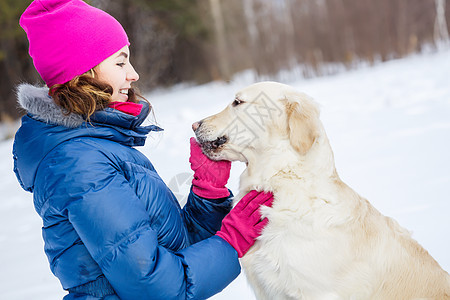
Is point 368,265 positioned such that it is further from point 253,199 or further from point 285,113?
point 285,113

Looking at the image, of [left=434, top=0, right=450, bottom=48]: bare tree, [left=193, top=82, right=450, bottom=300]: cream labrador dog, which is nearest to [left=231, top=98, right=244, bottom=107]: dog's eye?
[left=193, top=82, right=450, bottom=300]: cream labrador dog

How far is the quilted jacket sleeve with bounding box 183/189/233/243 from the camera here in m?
1.80

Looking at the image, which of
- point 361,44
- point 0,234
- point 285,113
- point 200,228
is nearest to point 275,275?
point 200,228

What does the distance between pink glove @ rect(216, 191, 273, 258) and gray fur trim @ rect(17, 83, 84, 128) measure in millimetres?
→ 754

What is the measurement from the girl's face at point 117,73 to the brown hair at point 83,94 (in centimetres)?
4

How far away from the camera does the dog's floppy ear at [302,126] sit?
1.82 m

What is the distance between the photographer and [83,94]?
1.42m

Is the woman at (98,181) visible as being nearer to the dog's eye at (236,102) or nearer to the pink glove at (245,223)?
the pink glove at (245,223)

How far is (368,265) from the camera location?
5.70 ft

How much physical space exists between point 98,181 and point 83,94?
1.26 feet

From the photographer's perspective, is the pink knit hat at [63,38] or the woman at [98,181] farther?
the pink knit hat at [63,38]

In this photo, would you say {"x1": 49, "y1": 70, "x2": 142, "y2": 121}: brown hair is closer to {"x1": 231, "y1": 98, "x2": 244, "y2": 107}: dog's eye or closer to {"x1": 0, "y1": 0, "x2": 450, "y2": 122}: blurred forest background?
{"x1": 231, "y1": 98, "x2": 244, "y2": 107}: dog's eye

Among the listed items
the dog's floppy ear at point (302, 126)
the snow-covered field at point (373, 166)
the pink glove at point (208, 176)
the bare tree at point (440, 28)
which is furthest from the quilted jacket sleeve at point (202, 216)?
the bare tree at point (440, 28)

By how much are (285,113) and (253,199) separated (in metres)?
0.49
